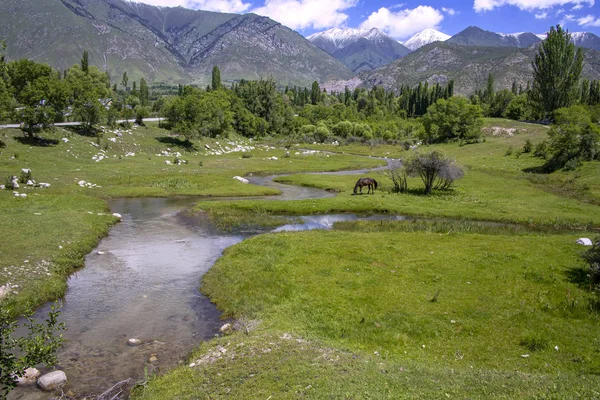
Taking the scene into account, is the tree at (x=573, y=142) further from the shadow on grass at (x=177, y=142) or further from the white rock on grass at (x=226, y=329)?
the shadow on grass at (x=177, y=142)

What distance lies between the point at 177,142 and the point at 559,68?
382 feet

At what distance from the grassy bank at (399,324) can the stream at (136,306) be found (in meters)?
1.46

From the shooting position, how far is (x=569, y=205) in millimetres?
46656

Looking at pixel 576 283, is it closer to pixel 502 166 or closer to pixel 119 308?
pixel 119 308

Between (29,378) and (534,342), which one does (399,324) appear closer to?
(534,342)

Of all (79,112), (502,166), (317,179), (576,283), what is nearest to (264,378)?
(576,283)

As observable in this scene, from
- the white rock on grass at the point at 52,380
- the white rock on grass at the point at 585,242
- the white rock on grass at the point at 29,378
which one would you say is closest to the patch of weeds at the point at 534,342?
the white rock on grass at the point at 585,242

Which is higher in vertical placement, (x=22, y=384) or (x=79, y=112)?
(x=79, y=112)

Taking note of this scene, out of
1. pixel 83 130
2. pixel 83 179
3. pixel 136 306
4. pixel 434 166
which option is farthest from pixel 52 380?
pixel 83 130

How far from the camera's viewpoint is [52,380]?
1327 centimetres

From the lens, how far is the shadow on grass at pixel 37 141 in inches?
2421

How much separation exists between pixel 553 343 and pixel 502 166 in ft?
249

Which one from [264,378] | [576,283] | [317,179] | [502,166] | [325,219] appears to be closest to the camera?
[264,378]

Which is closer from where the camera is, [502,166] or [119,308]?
[119,308]
